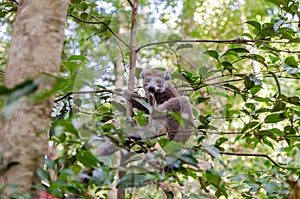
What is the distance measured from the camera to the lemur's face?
1.98 meters

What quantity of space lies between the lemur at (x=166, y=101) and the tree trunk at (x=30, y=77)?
520mm

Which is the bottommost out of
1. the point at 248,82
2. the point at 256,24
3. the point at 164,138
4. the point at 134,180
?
the point at 134,180

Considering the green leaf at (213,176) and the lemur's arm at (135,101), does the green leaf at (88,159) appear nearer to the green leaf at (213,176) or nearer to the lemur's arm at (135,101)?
the green leaf at (213,176)

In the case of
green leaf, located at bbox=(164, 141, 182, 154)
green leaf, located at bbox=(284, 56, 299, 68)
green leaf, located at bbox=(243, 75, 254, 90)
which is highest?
green leaf, located at bbox=(284, 56, 299, 68)

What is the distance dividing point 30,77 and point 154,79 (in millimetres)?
1131

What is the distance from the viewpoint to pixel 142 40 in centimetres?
183

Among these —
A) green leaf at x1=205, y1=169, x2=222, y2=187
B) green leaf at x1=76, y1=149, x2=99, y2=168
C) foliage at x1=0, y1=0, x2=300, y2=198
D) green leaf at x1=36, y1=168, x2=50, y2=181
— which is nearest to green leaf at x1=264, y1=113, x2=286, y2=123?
foliage at x1=0, y1=0, x2=300, y2=198

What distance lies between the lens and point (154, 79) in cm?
214

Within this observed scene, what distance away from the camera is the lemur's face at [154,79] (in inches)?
78.0

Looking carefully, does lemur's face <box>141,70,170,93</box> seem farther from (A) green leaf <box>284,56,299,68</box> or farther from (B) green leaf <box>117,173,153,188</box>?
(B) green leaf <box>117,173,153,188</box>

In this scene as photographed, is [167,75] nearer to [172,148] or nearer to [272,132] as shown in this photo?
[272,132]

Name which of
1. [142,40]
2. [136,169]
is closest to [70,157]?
[136,169]

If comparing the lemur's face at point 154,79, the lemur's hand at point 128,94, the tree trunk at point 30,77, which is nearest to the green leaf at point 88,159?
the tree trunk at point 30,77

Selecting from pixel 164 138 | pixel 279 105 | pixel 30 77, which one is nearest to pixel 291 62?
pixel 279 105
